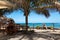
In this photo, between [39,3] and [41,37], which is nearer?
[41,37]

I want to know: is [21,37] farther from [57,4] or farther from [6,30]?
[57,4]

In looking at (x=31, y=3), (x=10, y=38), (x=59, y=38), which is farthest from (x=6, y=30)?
(x=59, y=38)

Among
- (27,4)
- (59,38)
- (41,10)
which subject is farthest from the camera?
(41,10)

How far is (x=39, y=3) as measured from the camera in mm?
16328

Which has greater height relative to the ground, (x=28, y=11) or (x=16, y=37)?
(x=28, y=11)

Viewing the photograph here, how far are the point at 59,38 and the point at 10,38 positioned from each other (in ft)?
11.9

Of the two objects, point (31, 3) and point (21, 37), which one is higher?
point (31, 3)

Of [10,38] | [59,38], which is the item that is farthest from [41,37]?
[10,38]

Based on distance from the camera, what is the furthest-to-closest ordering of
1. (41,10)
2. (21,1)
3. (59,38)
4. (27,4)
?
(41,10) → (27,4) → (21,1) → (59,38)

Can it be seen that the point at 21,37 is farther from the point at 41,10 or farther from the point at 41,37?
the point at 41,10

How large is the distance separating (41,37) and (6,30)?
351cm

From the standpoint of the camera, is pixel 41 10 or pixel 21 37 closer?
pixel 21 37

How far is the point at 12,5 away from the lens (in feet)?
49.6

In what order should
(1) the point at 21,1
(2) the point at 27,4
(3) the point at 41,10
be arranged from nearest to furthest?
1. (1) the point at 21,1
2. (2) the point at 27,4
3. (3) the point at 41,10
